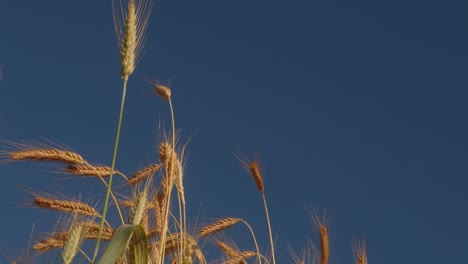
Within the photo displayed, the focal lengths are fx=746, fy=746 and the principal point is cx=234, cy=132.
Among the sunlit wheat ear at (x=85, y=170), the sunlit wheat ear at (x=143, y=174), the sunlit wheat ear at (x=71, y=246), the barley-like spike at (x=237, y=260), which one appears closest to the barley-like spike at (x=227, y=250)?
the barley-like spike at (x=237, y=260)

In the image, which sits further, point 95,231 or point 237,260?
point 237,260

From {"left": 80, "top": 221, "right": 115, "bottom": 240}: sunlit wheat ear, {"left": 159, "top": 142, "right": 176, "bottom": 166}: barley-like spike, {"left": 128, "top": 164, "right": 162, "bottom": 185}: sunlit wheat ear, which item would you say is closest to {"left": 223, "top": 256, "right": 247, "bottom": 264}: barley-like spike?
{"left": 128, "top": 164, "right": 162, "bottom": 185}: sunlit wheat ear

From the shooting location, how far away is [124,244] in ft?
6.99

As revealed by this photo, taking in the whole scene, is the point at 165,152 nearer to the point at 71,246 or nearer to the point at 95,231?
the point at 95,231

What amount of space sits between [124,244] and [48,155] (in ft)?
4.44

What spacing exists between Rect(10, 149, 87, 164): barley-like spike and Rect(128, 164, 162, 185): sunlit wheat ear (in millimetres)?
407

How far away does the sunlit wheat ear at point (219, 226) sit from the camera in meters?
4.08

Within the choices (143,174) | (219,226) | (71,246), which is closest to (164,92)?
(143,174)

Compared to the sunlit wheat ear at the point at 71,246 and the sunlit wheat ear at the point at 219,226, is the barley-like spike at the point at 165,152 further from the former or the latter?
the sunlit wheat ear at the point at 219,226

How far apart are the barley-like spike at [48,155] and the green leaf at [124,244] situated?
111 cm

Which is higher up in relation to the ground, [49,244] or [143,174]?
[143,174]

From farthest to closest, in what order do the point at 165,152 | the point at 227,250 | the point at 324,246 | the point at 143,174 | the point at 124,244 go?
the point at 227,250 → the point at 324,246 → the point at 143,174 → the point at 165,152 → the point at 124,244

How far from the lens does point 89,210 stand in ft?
11.7

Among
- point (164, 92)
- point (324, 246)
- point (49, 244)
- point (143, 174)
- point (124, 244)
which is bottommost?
point (124, 244)
